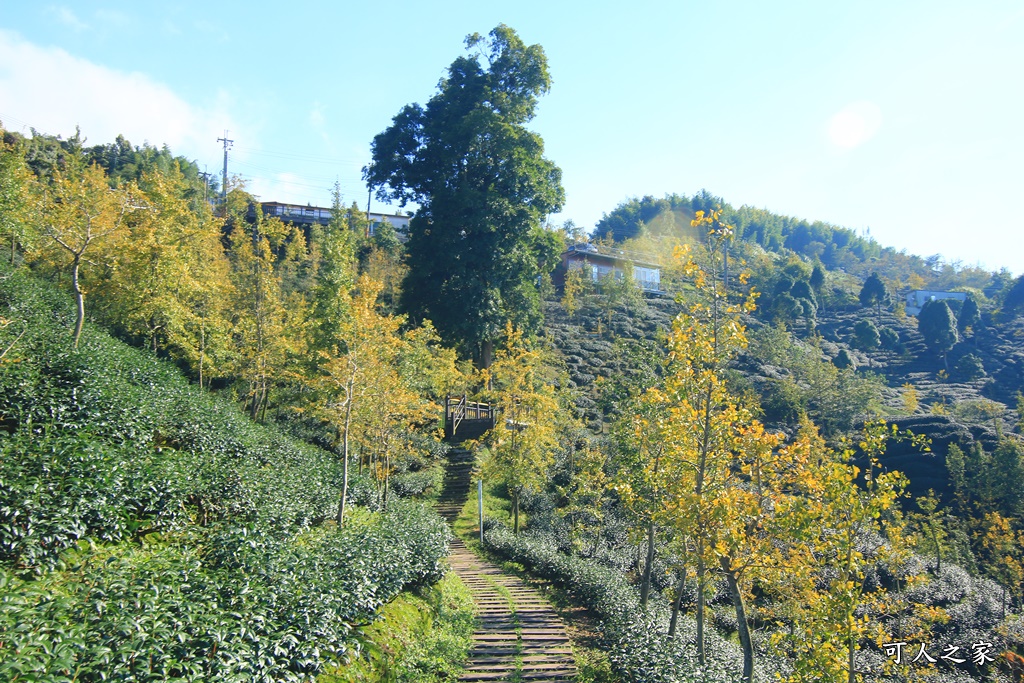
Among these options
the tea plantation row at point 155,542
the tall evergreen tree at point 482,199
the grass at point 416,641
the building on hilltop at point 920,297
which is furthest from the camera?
the building on hilltop at point 920,297

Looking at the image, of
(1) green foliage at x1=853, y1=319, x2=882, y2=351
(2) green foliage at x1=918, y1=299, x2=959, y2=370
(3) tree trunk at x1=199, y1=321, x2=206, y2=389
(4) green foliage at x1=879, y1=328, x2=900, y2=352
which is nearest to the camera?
(3) tree trunk at x1=199, y1=321, x2=206, y2=389

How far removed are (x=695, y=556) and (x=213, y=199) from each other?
196ft

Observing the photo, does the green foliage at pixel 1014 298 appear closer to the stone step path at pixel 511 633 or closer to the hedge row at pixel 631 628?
the hedge row at pixel 631 628

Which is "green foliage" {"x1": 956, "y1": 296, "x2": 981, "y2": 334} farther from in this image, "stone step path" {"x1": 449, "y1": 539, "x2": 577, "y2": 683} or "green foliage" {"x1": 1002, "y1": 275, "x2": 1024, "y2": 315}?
"stone step path" {"x1": 449, "y1": 539, "x2": 577, "y2": 683}

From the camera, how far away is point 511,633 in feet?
40.3

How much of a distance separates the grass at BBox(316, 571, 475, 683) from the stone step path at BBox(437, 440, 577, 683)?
33 cm

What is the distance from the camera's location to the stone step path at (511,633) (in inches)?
417

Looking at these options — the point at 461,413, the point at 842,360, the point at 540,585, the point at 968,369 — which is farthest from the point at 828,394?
the point at 540,585

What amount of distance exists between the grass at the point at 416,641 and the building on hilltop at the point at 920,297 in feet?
307

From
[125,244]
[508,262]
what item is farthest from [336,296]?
[508,262]

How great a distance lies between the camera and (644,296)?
218 ft

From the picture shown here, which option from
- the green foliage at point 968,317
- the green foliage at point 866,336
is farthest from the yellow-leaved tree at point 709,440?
the green foliage at point 968,317

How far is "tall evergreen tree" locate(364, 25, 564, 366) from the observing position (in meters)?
28.8

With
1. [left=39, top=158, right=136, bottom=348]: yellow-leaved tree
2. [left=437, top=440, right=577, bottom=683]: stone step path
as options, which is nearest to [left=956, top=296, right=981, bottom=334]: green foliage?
[left=437, top=440, right=577, bottom=683]: stone step path
